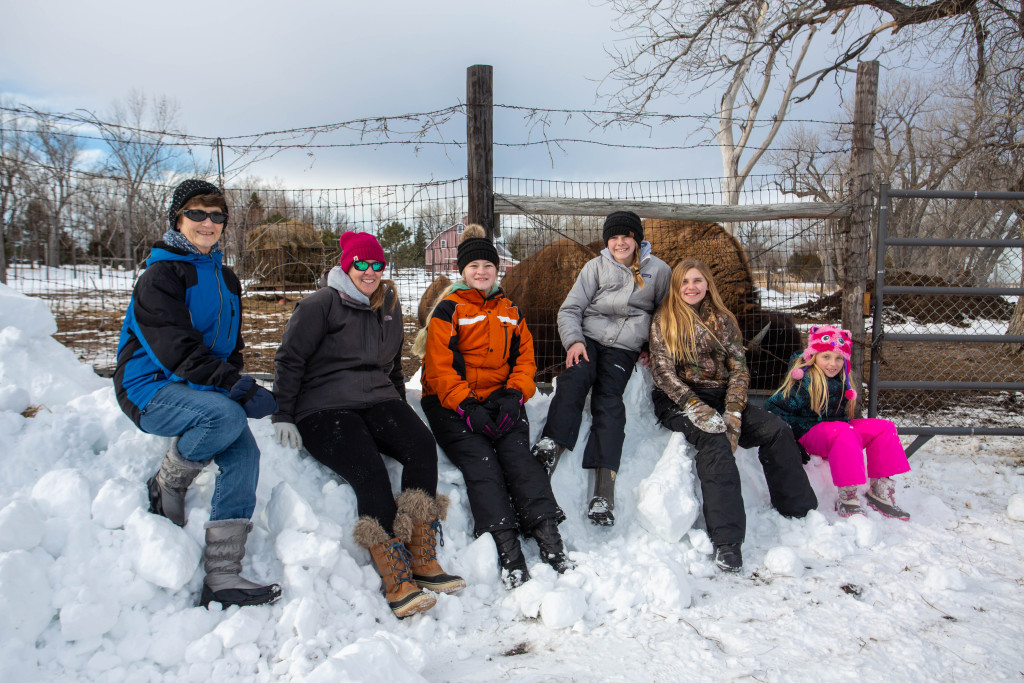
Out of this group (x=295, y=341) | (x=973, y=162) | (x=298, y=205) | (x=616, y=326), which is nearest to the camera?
(x=295, y=341)

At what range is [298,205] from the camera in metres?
4.78

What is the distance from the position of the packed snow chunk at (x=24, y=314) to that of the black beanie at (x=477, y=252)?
2352mm

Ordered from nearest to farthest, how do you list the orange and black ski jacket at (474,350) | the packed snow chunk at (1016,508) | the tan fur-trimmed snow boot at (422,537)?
1. the tan fur-trimmed snow boot at (422,537)
2. the orange and black ski jacket at (474,350)
3. the packed snow chunk at (1016,508)

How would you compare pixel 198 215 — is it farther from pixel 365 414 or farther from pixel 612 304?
pixel 612 304

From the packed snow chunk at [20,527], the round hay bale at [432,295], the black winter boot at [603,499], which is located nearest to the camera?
the packed snow chunk at [20,527]

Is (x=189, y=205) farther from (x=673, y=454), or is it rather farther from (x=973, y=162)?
(x=973, y=162)

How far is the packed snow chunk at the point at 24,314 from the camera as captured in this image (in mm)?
3289

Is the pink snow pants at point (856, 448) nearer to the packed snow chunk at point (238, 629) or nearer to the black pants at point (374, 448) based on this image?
the black pants at point (374, 448)

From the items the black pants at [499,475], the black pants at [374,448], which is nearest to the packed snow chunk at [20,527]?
the black pants at [374,448]

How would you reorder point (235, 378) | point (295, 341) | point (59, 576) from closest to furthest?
point (59, 576), point (235, 378), point (295, 341)

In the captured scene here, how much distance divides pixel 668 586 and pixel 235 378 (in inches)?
88.7

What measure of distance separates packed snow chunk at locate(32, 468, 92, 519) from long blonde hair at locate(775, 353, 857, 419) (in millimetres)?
3972

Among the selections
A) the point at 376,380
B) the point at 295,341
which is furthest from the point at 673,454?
the point at 295,341

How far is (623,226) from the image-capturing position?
416cm
